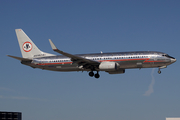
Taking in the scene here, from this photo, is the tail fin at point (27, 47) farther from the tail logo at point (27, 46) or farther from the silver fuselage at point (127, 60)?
the silver fuselage at point (127, 60)

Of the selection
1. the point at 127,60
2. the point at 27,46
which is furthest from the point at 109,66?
the point at 27,46

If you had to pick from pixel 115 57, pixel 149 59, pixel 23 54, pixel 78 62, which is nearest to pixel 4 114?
pixel 23 54

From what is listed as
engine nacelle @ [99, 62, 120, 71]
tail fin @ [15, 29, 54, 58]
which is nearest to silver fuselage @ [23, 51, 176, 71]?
engine nacelle @ [99, 62, 120, 71]

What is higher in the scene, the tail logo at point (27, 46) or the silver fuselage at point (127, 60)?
the tail logo at point (27, 46)

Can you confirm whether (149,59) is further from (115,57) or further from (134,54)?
(115,57)

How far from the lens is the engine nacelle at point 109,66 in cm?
5201

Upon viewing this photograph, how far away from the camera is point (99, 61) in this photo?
179ft

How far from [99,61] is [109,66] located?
2.98 m

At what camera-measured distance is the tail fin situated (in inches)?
2472

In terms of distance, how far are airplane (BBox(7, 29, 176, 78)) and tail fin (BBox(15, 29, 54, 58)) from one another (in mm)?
310

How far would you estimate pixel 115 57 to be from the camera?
53.3 metres

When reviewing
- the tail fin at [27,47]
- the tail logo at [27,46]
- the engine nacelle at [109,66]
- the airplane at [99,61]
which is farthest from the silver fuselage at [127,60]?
the tail logo at [27,46]

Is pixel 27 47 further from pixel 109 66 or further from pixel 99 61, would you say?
pixel 109 66

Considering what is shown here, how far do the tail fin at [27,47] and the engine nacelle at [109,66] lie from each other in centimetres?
1435
